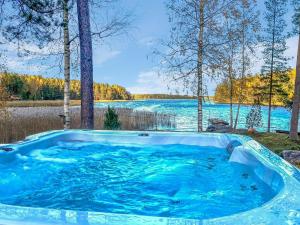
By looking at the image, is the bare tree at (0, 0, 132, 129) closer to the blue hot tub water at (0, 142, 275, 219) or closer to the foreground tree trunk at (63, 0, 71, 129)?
the foreground tree trunk at (63, 0, 71, 129)

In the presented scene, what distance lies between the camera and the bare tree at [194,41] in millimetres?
7770

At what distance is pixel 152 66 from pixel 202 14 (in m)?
1.78

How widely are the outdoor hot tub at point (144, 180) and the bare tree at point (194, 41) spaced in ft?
11.9

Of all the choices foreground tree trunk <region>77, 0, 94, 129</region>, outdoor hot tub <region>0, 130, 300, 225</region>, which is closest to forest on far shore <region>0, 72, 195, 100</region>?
foreground tree trunk <region>77, 0, 94, 129</region>

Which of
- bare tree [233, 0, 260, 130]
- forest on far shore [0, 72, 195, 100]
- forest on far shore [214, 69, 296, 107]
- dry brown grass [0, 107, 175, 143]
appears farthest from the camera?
forest on far shore [0, 72, 195, 100]

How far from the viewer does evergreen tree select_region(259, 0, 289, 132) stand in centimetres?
1419

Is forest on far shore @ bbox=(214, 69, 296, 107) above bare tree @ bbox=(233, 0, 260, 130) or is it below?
below

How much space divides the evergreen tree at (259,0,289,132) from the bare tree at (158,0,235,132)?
23.8ft

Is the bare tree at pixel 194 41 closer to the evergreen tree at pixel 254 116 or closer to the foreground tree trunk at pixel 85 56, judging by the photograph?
the foreground tree trunk at pixel 85 56

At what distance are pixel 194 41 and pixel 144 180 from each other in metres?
5.55

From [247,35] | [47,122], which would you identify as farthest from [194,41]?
[247,35]

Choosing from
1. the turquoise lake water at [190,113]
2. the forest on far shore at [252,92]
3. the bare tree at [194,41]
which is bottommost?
the turquoise lake water at [190,113]

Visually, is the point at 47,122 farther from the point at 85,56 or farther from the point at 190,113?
the point at 190,113

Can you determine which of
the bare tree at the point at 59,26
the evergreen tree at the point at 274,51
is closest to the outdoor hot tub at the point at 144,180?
the bare tree at the point at 59,26
